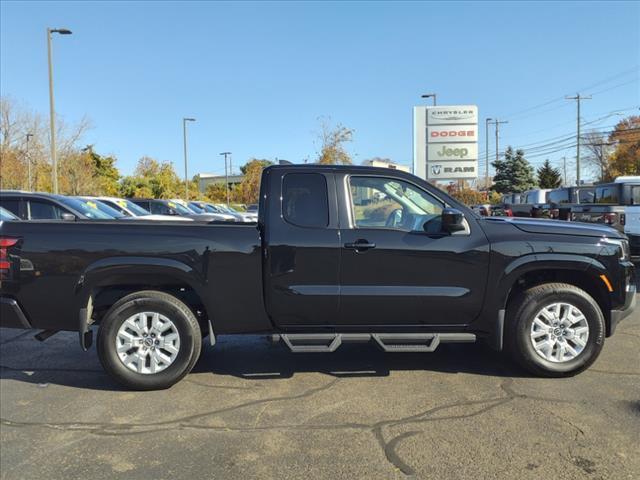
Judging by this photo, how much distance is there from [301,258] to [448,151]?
65.5 ft

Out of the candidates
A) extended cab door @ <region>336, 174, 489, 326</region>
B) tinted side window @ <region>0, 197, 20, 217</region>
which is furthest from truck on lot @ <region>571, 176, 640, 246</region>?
tinted side window @ <region>0, 197, 20, 217</region>

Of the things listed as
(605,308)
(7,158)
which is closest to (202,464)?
(605,308)

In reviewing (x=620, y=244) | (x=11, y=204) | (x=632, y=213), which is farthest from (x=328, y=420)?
(x=632, y=213)

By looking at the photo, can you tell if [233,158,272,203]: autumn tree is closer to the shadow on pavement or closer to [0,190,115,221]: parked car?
[0,190,115,221]: parked car

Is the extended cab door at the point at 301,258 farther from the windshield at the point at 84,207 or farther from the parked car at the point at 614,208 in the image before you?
the parked car at the point at 614,208

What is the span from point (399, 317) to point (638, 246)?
325 inches

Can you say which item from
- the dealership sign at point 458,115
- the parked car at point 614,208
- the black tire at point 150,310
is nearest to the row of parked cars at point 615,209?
the parked car at point 614,208

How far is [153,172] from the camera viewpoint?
64.4 m

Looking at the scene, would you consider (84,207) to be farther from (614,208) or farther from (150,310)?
(614,208)

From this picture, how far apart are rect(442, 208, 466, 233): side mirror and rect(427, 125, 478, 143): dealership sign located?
1938cm

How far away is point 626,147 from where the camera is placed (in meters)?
52.8

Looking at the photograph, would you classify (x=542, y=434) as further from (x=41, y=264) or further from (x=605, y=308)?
(x=41, y=264)

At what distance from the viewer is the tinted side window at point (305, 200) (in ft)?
15.2

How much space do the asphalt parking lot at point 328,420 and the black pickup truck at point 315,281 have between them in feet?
1.25
